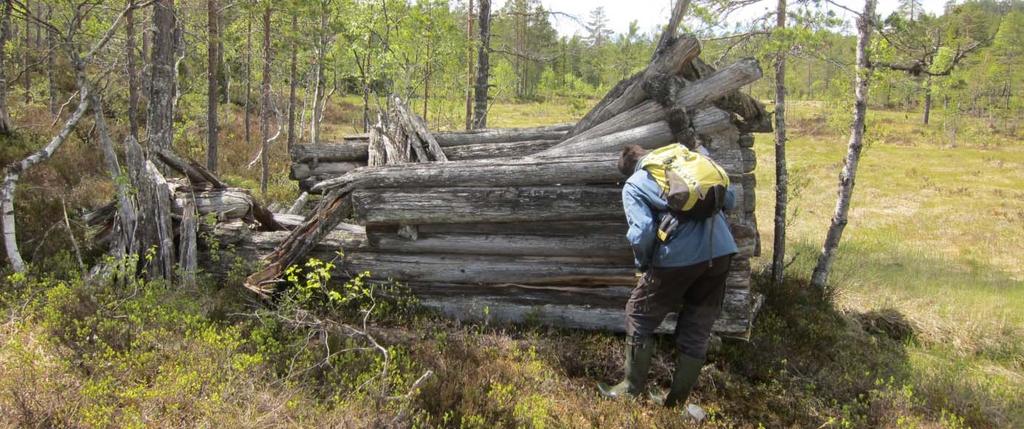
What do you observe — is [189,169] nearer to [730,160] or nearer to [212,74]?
[212,74]

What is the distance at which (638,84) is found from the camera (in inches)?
256

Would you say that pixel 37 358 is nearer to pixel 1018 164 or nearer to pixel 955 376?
pixel 955 376

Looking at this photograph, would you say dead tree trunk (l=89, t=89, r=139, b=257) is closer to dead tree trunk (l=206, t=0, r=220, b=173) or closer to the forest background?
the forest background

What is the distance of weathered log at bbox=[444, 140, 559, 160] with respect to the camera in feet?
26.2

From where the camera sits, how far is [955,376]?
648cm

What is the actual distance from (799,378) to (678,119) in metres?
2.93

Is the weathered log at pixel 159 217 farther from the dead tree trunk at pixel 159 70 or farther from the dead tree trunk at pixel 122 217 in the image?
the dead tree trunk at pixel 159 70

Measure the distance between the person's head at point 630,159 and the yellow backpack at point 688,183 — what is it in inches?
13.4

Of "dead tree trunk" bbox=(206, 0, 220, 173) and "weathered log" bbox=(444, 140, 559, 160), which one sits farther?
"dead tree trunk" bbox=(206, 0, 220, 173)

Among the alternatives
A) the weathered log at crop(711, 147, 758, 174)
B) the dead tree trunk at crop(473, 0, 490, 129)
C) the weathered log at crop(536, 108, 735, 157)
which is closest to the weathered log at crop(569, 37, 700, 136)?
the weathered log at crop(536, 108, 735, 157)

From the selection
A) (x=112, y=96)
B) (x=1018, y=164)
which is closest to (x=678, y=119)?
(x=112, y=96)

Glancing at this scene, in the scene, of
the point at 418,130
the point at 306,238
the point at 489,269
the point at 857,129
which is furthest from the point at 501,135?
the point at 857,129

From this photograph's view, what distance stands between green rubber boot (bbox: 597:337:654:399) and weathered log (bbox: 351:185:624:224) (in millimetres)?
1360

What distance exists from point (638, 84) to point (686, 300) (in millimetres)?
2801
